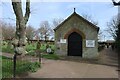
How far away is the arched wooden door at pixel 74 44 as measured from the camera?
118 ft

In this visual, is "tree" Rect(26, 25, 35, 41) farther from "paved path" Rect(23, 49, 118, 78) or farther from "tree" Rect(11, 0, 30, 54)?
"paved path" Rect(23, 49, 118, 78)

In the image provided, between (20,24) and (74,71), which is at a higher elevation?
(20,24)

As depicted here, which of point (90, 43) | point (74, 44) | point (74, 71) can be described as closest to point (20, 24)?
point (74, 71)

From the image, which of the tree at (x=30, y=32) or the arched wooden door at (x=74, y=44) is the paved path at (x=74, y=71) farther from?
the tree at (x=30, y=32)

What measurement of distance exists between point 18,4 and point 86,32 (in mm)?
16498

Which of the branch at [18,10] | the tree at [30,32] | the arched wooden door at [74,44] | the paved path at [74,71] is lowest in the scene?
the paved path at [74,71]

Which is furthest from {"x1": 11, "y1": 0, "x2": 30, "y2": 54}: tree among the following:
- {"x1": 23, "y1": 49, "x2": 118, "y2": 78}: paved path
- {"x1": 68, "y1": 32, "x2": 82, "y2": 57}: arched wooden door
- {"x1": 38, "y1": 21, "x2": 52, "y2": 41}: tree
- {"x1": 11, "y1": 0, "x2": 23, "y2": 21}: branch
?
{"x1": 38, "y1": 21, "x2": 52, "y2": 41}: tree

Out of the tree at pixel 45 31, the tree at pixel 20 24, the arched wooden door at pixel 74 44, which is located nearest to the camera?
the tree at pixel 20 24

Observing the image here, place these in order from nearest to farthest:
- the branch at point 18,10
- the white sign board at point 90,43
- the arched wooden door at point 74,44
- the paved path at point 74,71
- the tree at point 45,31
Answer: the paved path at point 74,71 < the branch at point 18,10 < the white sign board at point 90,43 < the arched wooden door at point 74,44 < the tree at point 45,31

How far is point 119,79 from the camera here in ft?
47.5

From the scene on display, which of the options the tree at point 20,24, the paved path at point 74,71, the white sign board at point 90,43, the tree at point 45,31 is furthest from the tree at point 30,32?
the paved path at point 74,71

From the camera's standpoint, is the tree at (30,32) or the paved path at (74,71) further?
the tree at (30,32)

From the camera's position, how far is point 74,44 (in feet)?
118

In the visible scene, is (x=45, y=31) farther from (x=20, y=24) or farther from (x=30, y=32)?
(x=20, y=24)
